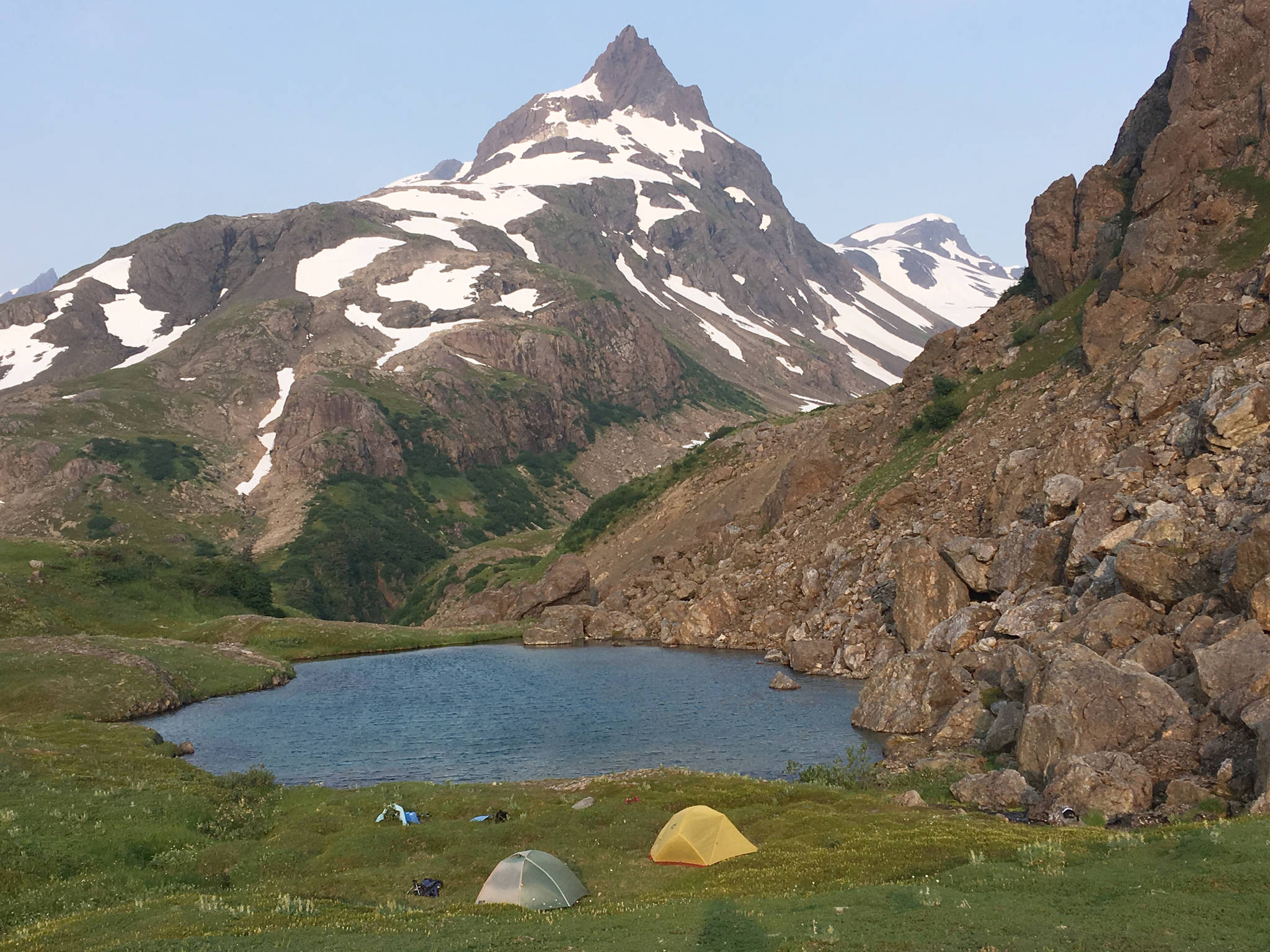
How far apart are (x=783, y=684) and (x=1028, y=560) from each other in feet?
67.4

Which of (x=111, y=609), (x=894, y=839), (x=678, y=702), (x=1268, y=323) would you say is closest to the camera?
(x=894, y=839)

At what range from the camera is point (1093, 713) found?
36.6 m

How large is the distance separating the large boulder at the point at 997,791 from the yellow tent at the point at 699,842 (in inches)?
437

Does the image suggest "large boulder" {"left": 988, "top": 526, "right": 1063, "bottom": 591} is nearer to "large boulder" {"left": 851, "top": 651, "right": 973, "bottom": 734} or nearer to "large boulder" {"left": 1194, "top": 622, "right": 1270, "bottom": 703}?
"large boulder" {"left": 851, "top": 651, "right": 973, "bottom": 734}

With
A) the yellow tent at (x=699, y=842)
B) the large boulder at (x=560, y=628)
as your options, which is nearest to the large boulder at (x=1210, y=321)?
the yellow tent at (x=699, y=842)

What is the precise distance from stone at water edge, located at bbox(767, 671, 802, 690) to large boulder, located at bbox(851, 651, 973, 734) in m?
11.5

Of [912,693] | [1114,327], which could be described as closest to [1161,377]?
[1114,327]

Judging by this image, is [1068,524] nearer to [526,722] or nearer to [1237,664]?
[1237,664]

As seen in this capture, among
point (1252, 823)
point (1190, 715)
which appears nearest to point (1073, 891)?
point (1252, 823)

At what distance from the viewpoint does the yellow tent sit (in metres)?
30.3

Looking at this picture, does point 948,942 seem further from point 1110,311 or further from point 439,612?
point 439,612

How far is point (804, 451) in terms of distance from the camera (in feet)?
350

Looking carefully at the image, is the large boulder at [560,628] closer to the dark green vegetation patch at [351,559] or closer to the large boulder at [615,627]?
the large boulder at [615,627]

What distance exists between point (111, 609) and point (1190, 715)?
108m
